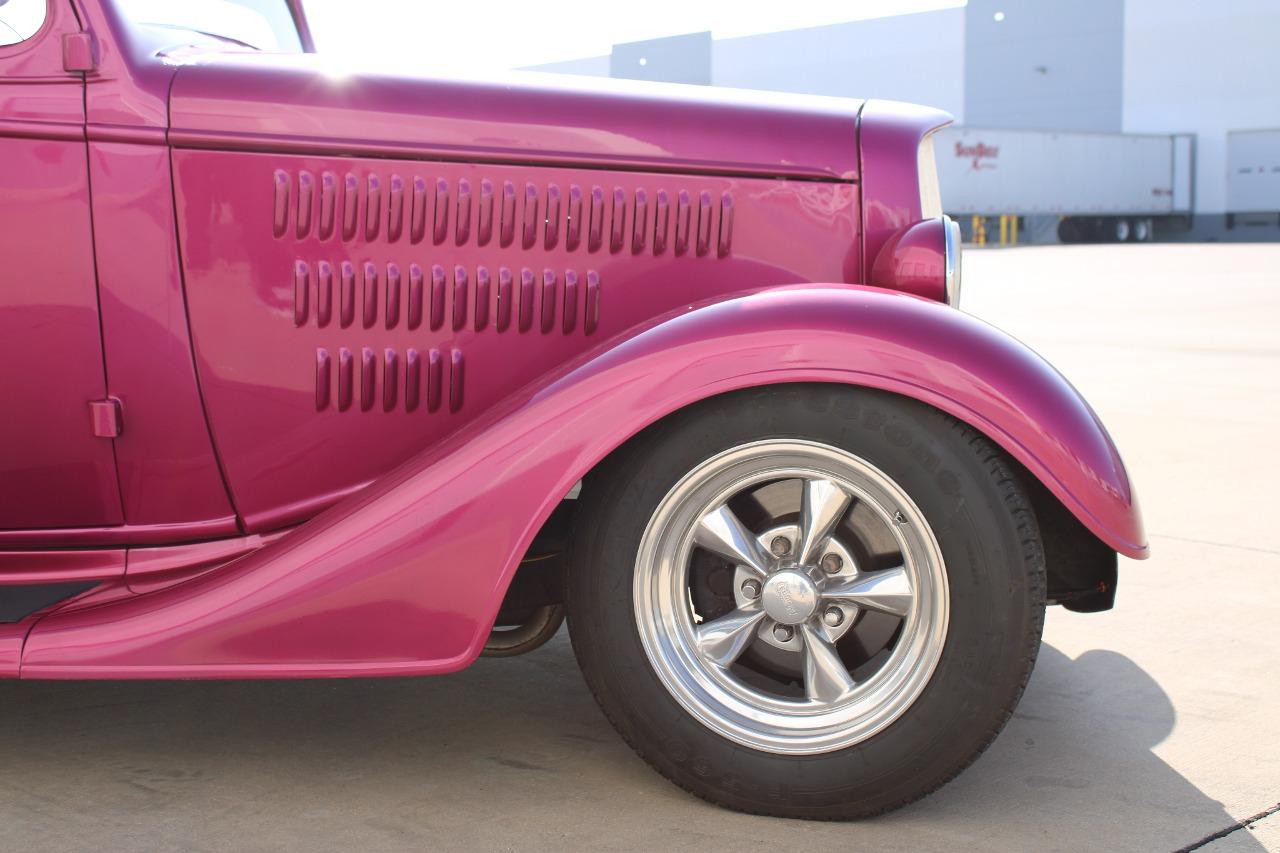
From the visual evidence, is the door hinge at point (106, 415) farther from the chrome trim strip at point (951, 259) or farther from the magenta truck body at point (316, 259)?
the chrome trim strip at point (951, 259)

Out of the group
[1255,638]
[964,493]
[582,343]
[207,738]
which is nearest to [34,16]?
[582,343]

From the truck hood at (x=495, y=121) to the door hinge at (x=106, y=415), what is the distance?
551 mm

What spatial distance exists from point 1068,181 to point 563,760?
39915 millimetres

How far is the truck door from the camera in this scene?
2.67 metres

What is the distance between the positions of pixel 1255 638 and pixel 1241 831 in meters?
1.29

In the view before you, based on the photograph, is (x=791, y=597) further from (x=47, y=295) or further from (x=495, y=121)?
(x=47, y=295)

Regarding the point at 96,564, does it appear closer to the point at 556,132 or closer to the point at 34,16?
the point at 34,16

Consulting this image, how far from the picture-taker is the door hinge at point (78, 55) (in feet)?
8.72

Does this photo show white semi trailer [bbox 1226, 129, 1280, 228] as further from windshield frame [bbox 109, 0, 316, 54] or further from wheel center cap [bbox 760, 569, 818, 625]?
wheel center cap [bbox 760, 569, 818, 625]

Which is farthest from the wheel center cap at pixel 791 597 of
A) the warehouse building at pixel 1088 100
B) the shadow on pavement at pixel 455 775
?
the warehouse building at pixel 1088 100

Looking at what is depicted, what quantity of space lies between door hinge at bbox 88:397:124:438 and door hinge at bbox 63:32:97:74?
665 mm

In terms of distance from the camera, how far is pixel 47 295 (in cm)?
270

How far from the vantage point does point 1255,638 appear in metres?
3.55

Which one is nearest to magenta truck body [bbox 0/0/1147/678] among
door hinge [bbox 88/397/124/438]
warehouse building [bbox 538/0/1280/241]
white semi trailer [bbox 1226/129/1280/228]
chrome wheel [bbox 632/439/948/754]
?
door hinge [bbox 88/397/124/438]
